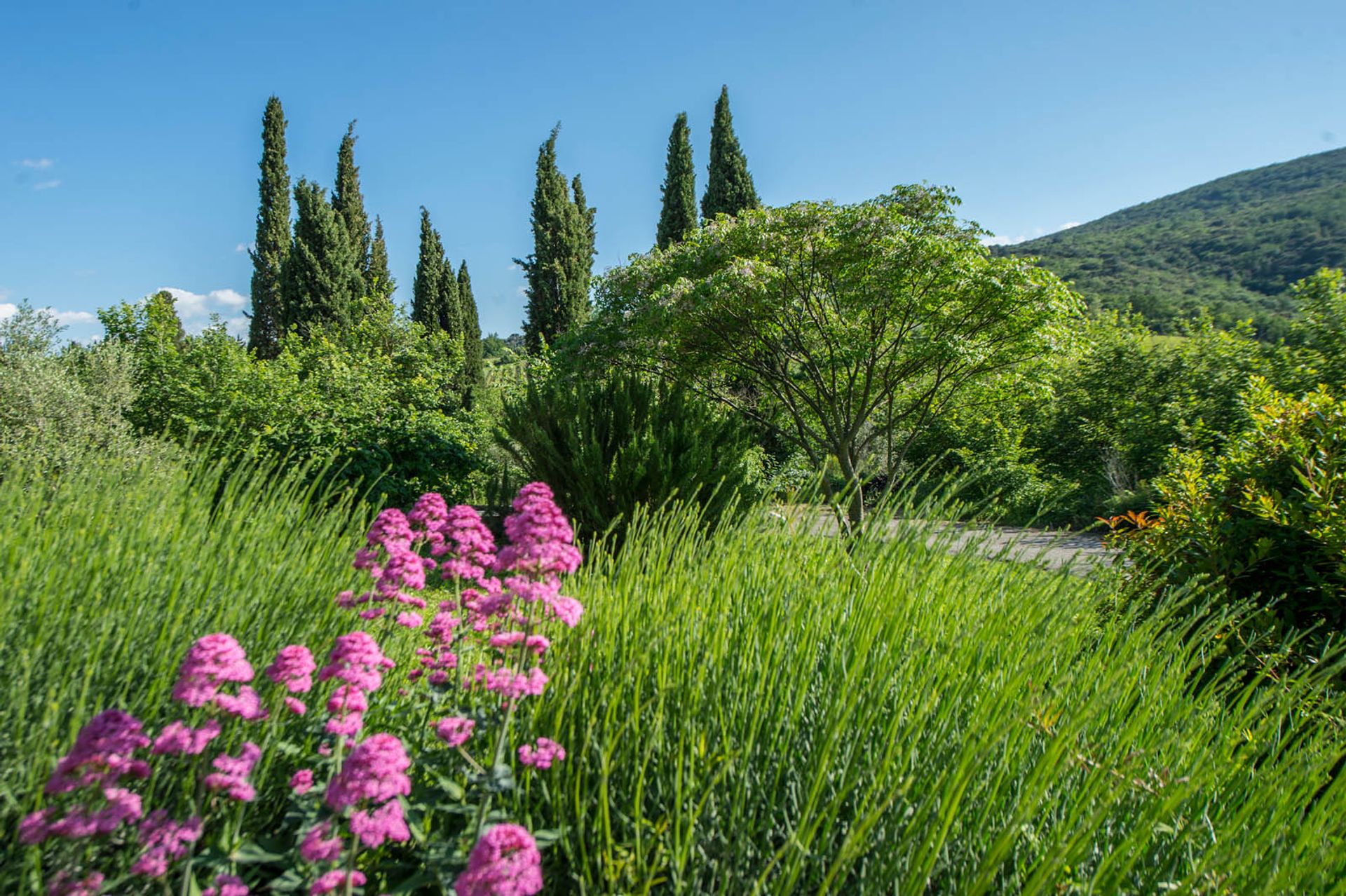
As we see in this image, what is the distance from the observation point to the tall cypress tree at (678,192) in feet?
68.8

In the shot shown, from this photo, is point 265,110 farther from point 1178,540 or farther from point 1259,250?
point 1259,250

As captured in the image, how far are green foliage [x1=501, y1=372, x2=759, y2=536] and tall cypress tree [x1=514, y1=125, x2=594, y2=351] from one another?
523 inches

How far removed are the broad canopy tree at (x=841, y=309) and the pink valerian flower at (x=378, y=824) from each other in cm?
800

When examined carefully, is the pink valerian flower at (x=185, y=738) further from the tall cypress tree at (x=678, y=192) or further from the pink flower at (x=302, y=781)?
the tall cypress tree at (x=678, y=192)

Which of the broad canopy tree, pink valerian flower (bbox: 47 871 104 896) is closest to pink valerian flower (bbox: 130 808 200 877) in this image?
pink valerian flower (bbox: 47 871 104 896)

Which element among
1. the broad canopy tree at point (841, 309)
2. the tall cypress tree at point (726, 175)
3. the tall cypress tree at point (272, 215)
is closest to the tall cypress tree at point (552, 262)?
the tall cypress tree at point (726, 175)

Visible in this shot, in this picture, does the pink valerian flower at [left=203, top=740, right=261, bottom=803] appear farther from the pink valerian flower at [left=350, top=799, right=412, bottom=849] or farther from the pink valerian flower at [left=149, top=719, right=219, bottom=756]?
the pink valerian flower at [left=350, top=799, right=412, bottom=849]

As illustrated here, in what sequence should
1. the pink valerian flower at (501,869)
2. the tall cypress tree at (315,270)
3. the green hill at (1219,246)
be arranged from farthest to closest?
the green hill at (1219,246) → the tall cypress tree at (315,270) → the pink valerian flower at (501,869)

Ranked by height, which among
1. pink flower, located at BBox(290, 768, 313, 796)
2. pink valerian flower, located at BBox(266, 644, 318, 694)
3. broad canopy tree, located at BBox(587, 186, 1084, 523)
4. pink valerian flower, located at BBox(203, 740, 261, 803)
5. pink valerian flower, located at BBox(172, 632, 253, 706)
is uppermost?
broad canopy tree, located at BBox(587, 186, 1084, 523)

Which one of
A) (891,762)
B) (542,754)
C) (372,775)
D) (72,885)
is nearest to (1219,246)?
(891,762)

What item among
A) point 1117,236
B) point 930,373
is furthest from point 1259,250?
point 930,373

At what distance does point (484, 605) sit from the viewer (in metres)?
1.48

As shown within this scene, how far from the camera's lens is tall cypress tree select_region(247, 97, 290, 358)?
80.9ft

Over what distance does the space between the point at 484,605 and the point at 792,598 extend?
82 cm
